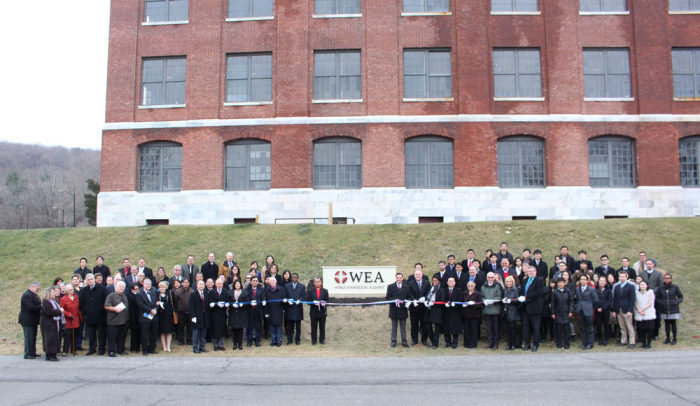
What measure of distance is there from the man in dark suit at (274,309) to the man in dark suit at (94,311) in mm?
4034

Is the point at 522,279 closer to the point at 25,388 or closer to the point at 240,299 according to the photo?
the point at 240,299

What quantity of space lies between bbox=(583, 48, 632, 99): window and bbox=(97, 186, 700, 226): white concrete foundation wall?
4884 mm

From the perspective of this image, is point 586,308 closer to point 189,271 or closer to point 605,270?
point 605,270

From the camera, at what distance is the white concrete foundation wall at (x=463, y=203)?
29766mm

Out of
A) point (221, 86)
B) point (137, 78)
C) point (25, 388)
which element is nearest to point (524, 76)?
point (221, 86)

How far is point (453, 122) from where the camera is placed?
30375 millimetres

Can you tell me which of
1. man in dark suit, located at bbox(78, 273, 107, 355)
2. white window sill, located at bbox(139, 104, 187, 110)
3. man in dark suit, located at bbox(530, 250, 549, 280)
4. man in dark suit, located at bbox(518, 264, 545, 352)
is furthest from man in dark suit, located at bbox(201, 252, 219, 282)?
white window sill, located at bbox(139, 104, 187, 110)

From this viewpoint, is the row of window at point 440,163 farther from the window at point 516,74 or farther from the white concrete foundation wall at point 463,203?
the window at point 516,74

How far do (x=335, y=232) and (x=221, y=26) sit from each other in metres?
13.2

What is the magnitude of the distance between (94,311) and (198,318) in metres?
2.51

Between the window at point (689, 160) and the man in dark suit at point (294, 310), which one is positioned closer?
the man in dark suit at point (294, 310)

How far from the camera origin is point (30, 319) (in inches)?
591

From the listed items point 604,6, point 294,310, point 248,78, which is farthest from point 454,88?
point 294,310

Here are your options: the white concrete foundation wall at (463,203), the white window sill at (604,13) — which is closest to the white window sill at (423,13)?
the white window sill at (604,13)
